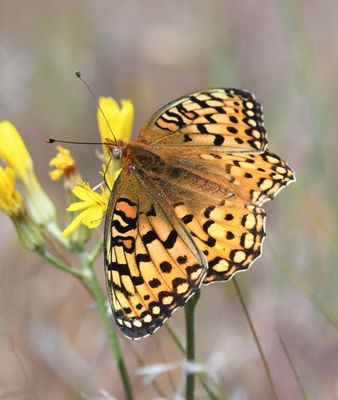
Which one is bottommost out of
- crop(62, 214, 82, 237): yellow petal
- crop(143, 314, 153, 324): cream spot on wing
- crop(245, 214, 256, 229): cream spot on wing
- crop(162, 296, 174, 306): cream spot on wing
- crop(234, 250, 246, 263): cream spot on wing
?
crop(143, 314, 153, 324): cream spot on wing

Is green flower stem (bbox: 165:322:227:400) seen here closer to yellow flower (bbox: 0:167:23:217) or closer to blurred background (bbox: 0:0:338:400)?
blurred background (bbox: 0:0:338:400)

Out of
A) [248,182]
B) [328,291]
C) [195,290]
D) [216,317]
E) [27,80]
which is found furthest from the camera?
[27,80]

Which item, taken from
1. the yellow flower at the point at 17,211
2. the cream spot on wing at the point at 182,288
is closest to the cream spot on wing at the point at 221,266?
the cream spot on wing at the point at 182,288

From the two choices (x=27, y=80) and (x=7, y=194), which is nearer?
(x=7, y=194)

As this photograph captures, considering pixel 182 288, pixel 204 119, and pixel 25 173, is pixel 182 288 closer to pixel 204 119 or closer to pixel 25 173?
pixel 204 119

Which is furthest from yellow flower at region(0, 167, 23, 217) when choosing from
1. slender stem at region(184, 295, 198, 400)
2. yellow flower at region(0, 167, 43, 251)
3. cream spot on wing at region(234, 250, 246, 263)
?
cream spot on wing at region(234, 250, 246, 263)

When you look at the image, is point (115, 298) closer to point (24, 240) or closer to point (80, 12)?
point (24, 240)

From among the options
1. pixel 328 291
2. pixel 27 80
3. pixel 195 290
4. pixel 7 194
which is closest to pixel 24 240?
pixel 7 194
